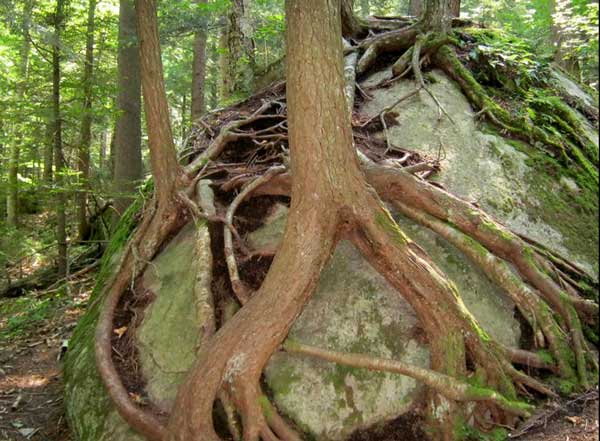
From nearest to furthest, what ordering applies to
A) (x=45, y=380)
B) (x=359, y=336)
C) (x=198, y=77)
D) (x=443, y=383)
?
(x=443, y=383) → (x=359, y=336) → (x=45, y=380) → (x=198, y=77)

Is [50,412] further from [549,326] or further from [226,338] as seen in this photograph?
[549,326]

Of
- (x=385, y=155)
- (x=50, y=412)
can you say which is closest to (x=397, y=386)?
(x=385, y=155)

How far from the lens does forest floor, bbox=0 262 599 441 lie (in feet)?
11.4

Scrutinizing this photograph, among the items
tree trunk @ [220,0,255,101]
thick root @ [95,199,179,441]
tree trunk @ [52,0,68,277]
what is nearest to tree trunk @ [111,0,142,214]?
tree trunk @ [52,0,68,277]

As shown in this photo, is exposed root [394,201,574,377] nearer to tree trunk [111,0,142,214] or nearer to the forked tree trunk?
the forked tree trunk

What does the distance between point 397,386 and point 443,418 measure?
0.40 meters

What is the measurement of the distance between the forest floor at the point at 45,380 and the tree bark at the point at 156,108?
247 centimetres

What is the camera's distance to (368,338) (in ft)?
13.3

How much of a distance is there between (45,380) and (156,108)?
11.4 feet

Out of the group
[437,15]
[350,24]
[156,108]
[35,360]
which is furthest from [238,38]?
[35,360]

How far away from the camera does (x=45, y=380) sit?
5.83 meters

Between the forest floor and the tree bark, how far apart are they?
247 cm

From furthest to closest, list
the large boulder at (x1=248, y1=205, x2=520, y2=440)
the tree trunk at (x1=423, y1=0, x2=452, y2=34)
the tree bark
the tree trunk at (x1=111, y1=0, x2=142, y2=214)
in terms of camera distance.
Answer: the tree trunk at (x1=111, y1=0, x2=142, y2=214), the tree trunk at (x1=423, y1=0, x2=452, y2=34), the tree bark, the large boulder at (x1=248, y1=205, x2=520, y2=440)

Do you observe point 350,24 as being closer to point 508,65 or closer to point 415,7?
point 508,65
